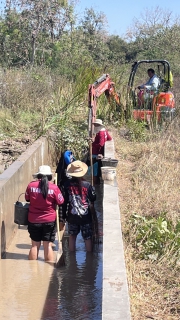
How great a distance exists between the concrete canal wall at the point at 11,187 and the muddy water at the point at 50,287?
33 cm

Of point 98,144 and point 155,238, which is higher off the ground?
point 98,144

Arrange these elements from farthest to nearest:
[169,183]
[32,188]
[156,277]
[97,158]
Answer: [97,158]
[169,183]
[32,188]
[156,277]

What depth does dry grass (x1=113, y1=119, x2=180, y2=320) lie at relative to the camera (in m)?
4.87

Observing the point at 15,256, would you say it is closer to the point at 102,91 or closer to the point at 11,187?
the point at 11,187

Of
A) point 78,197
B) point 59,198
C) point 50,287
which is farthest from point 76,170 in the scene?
point 50,287

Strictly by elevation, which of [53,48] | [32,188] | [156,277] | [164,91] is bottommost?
[156,277]

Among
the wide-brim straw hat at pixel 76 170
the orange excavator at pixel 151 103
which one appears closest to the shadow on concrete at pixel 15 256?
the wide-brim straw hat at pixel 76 170

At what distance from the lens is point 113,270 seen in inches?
198

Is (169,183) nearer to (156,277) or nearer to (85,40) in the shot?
(156,277)

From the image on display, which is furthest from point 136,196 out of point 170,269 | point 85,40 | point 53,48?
point 85,40

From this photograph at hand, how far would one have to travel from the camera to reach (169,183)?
30.8ft

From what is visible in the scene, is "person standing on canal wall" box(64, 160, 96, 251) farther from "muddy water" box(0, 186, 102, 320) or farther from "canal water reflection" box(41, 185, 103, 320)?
"muddy water" box(0, 186, 102, 320)

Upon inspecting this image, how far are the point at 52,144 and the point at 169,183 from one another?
213 inches

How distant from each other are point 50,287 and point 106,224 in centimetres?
109
